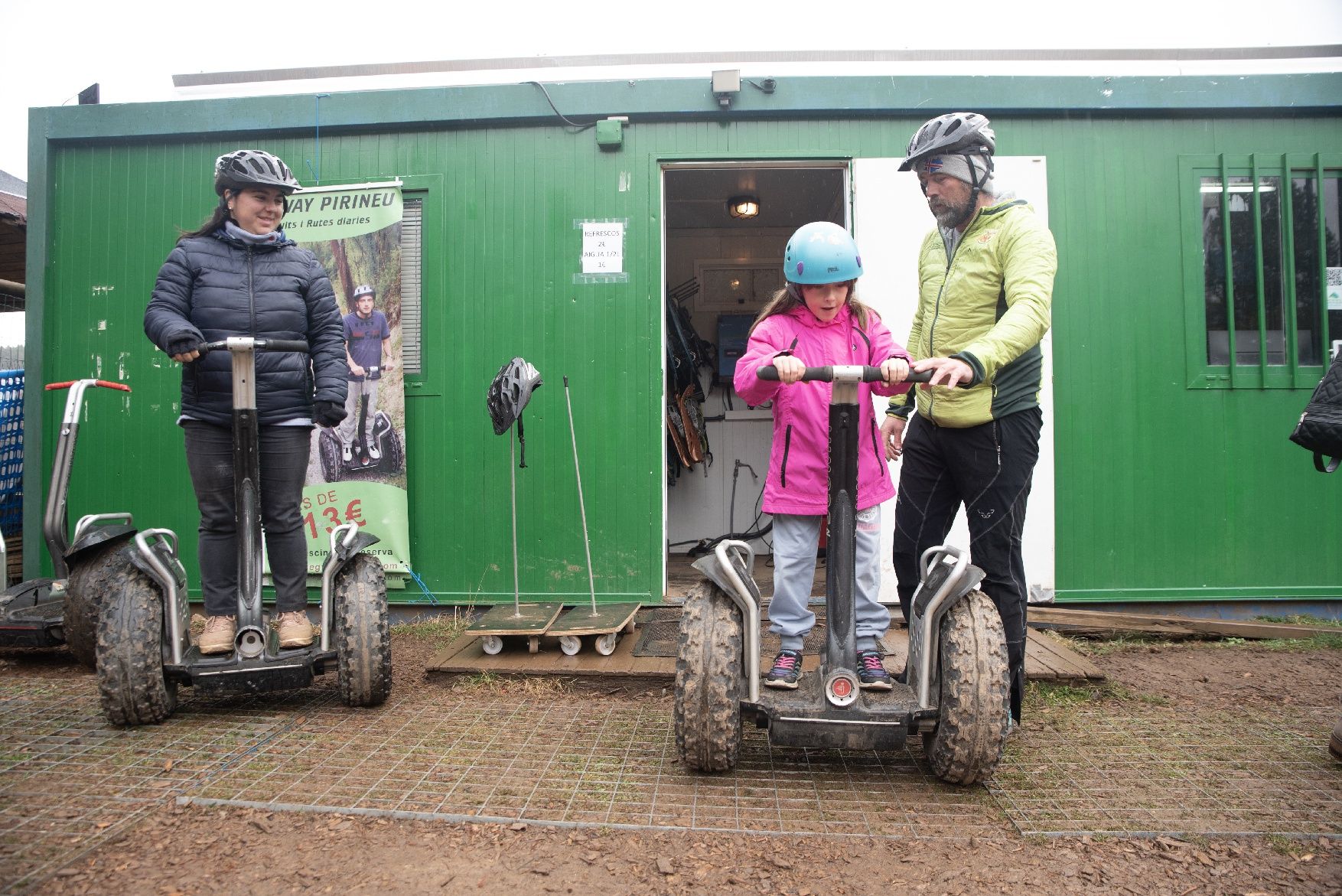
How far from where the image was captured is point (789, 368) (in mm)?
2314

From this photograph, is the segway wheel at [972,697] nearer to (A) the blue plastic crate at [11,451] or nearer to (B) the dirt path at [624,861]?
(B) the dirt path at [624,861]

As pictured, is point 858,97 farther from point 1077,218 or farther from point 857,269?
point 857,269

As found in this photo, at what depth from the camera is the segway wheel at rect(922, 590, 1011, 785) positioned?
233 cm

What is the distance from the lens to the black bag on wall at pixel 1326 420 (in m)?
2.47

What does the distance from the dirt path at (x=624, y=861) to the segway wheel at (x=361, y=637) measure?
86cm

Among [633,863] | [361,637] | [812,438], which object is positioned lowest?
[633,863]

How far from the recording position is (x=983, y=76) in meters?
4.90

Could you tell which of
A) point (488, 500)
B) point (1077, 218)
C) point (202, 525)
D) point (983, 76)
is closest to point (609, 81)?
point (983, 76)

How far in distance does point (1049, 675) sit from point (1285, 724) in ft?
2.74

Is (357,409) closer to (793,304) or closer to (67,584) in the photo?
(67,584)

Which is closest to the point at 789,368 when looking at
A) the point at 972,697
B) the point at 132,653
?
the point at 972,697

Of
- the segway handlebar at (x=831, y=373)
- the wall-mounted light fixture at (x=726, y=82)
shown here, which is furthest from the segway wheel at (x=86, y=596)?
the wall-mounted light fixture at (x=726, y=82)

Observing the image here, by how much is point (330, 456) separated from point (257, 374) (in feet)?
6.52

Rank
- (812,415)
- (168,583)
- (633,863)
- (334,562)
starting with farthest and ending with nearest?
(334,562) < (168,583) < (812,415) < (633,863)
